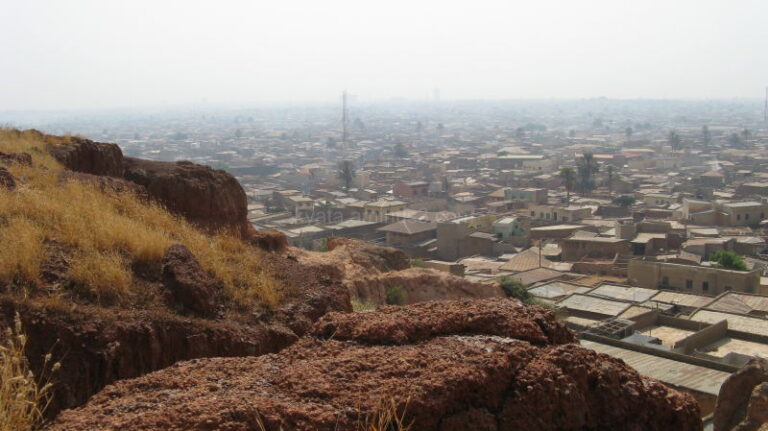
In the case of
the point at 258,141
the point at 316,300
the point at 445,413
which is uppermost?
the point at 445,413

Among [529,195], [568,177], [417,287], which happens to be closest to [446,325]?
[417,287]

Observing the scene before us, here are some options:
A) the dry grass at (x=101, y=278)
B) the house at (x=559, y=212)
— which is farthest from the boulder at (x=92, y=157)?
the house at (x=559, y=212)

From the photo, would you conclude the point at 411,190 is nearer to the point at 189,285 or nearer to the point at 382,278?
the point at 382,278

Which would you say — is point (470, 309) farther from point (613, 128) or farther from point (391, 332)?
point (613, 128)

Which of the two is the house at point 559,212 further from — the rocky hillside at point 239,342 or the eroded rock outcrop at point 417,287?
the rocky hillside at point 239,342

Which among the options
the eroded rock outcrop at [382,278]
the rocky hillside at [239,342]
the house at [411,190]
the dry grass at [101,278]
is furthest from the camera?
the house at [411,190]

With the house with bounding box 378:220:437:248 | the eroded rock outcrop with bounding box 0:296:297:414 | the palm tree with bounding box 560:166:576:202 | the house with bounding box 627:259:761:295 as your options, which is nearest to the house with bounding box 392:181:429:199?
the palm tree with bounding box 560:166:576:202

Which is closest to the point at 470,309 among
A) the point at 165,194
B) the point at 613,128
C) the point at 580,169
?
the point at 165,194
